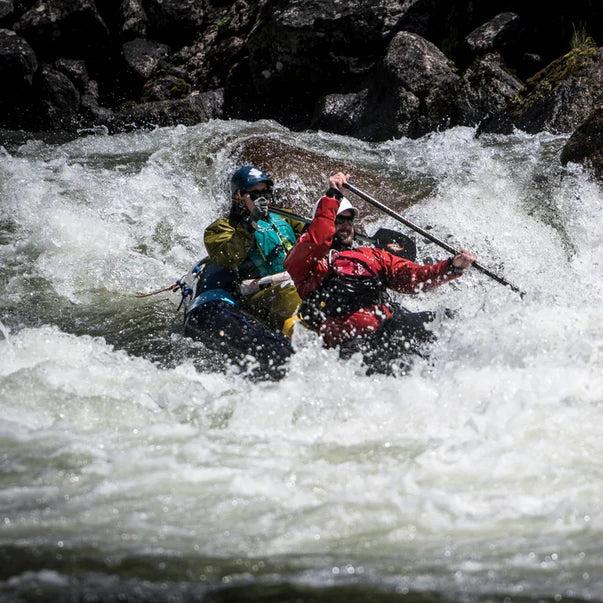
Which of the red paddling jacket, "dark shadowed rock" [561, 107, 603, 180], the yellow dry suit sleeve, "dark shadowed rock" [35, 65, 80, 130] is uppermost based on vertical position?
"dark shadowed rock" [35, 65, 80, 130]

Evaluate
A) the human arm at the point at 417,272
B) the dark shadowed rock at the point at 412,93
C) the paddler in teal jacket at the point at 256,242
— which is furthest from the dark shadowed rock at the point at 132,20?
the human arm at the point at 417,272

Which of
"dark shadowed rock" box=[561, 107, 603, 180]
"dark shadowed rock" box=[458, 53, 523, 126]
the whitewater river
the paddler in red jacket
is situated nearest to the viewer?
the whitewater river

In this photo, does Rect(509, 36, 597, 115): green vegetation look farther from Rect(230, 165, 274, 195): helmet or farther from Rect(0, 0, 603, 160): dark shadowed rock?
Rect(230, 165, 274, 195): helmet

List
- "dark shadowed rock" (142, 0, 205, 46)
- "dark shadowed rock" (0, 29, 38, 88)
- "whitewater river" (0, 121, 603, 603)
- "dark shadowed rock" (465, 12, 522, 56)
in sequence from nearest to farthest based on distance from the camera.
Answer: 1. "whitewater river" (0, 121, 603, 603)
2. "dark shadowed rock" (465, 12, 522, 56)
3. "dark shadowed rock" (0, 29, 38, 88)
4. "dark shadowed rock" (142, 0, 205, 46)

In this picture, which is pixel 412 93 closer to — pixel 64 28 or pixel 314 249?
pixel 314 249

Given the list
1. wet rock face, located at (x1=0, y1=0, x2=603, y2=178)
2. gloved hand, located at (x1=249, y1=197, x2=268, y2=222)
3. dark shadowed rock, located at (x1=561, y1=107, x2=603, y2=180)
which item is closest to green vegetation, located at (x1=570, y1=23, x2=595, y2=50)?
wet rock face, located at (x1=0, y1=0, x2=603, y2=178)

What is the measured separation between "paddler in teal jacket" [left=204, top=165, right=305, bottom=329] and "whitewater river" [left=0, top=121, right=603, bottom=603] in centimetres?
75

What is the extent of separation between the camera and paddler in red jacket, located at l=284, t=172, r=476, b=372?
534 centimetres

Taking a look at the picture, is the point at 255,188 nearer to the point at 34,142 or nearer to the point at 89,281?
the point at 89,281

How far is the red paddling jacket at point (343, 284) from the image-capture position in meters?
5.37

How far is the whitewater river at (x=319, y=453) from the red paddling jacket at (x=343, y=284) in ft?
1.06

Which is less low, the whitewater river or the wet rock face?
the wet rock face

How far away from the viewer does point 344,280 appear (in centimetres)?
541

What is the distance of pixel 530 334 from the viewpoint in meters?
5.13
